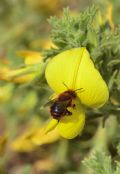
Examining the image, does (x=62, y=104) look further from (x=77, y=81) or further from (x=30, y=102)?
(x=30, y=102)

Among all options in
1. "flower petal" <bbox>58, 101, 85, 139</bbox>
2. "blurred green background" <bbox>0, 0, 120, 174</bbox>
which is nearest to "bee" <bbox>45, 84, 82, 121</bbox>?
"flower petal" <bbox>58, 101, 85, 139</bbox>

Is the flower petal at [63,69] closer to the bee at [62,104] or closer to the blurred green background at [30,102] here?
the bee at [62,104]

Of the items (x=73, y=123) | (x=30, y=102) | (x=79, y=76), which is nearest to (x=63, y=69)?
(x=79, y=76)

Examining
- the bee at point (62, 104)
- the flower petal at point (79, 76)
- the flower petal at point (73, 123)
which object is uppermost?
the flower petal at point (79, 76)

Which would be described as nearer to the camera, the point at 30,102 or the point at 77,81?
the point at 77,81

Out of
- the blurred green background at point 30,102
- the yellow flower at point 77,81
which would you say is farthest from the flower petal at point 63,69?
the blurred green background at point 30,102

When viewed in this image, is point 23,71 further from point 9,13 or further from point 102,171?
point 9,13
